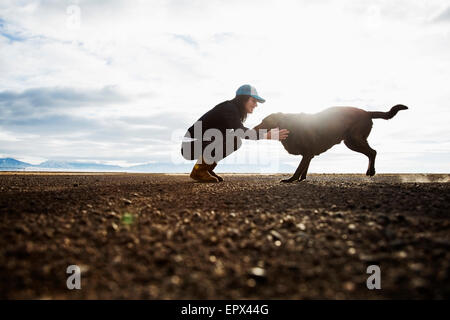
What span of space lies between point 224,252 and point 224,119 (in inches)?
245

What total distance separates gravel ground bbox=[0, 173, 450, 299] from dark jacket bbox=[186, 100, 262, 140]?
178 inches

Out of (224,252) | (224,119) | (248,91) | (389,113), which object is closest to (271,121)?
(248,91)

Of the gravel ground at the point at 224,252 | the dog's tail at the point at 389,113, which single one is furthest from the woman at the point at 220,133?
the gravel ground at the point at 224,252

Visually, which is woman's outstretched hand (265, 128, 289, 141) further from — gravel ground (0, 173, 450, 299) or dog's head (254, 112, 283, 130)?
gravel ground (0, 173, 450, 299)

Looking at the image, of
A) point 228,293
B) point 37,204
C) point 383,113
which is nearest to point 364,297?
point 228,293

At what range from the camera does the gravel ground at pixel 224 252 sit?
72.1 inches

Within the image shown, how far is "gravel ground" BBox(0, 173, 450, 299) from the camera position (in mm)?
1830

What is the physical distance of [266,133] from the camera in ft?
27.0

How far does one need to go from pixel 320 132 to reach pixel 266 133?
4.85 feet

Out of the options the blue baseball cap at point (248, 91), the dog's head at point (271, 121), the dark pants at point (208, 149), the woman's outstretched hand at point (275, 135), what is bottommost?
the dark pants at point (208, 149)

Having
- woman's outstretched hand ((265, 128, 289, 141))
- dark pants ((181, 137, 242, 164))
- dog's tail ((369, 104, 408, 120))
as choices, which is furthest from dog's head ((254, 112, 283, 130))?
dog's tail ((369, 104, 408, 120))

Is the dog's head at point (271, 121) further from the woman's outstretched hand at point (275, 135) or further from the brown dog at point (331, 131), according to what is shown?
the woman's outstretched hand at point (275, 135)
